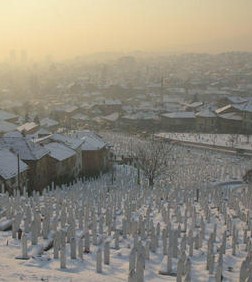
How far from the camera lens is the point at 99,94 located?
101250 millimetres

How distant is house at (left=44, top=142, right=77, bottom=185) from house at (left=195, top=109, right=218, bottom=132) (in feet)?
99.2

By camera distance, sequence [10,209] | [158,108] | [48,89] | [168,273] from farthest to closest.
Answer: [48,89]
[158,108]
[10,209]
[168,273]

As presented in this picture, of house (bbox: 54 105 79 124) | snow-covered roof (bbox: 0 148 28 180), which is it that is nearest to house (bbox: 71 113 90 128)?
house (bbox: 54 105 79 124)

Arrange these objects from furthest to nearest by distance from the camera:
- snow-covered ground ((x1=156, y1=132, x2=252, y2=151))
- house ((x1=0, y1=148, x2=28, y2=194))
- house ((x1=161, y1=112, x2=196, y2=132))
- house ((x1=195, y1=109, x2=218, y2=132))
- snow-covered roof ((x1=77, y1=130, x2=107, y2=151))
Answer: house ((x1=161, y1=112, x2=196, y2=132)) → house ((x1=195, y1=109, x2=218, y2=132)) → snow-covered ground ((x1=156, y1=132, x2=252, y2=151)) → snow-covered roof ((x1=77, y1=130, x2=107, y2=151)) → house ((x1=0, y1=148, x2=28, y2=194))

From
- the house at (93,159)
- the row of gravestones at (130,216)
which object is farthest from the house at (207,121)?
the row of gravestones at (130,216)

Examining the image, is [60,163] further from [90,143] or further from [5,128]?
[5,128]

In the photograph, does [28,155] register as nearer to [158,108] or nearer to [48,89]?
[158,108]

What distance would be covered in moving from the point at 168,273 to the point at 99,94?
92.6 meters

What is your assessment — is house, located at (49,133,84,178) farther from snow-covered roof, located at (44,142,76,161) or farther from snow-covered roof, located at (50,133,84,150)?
snow-covered roof, located at (44,142,76,161)

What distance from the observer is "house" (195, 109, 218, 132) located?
55875 millimetres

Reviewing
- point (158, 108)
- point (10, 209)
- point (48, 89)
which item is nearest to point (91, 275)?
point (10, 209)

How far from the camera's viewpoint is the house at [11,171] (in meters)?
20.8

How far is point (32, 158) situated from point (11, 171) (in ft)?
9.70

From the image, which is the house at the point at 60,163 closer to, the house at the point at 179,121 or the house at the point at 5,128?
the house at the point at 5,128
